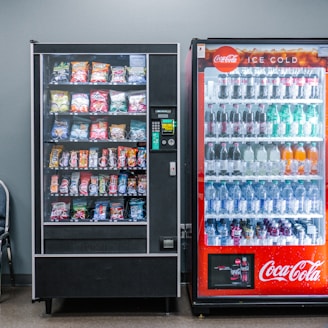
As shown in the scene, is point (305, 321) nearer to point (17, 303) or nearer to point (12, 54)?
point (17, 303)

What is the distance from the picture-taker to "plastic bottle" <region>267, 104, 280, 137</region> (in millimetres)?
3559

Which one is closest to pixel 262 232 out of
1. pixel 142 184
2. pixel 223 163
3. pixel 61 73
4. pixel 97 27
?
pixel 223 163

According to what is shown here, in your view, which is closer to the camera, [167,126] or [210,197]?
[167,126]

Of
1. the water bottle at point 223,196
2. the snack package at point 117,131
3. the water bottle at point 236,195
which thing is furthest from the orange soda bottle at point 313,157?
the snack package at point 117,131

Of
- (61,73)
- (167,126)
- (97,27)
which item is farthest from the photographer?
(97,27)

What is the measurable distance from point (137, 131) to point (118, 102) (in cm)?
29

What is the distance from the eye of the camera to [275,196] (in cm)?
361

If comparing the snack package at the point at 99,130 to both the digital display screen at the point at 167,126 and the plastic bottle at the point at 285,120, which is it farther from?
the plastic bottle at the point at 285,120

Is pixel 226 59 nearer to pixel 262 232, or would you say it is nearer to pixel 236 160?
pixel 236 160

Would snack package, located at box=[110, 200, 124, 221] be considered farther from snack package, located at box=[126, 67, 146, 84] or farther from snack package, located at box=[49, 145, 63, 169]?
snack package, located at box=[126, 67, 146, 84]

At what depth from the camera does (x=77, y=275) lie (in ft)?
11.3

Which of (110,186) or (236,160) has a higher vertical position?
(236,160)

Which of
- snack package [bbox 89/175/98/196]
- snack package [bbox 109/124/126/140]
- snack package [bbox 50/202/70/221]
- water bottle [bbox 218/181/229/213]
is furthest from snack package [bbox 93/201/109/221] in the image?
water bottle [bbox 218/181/229/213]

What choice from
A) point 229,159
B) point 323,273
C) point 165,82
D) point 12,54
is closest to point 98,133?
point 165,82
